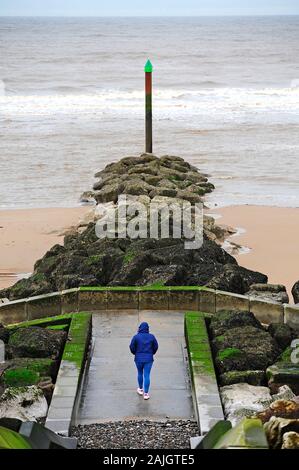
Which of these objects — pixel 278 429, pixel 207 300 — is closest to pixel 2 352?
pixel 207 300

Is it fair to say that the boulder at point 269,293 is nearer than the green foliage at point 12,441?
No

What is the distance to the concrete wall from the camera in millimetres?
13977

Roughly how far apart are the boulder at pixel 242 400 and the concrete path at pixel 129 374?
1.35ft

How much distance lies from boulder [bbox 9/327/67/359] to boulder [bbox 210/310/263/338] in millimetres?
1979

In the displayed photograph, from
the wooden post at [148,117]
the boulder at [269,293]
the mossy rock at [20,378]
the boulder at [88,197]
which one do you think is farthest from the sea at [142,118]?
the mossy rock at [20,378]

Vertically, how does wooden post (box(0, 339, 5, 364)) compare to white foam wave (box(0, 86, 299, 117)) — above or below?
below

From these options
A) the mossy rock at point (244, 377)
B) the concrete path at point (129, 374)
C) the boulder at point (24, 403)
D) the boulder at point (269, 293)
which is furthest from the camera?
the boulder at point (269, 293)

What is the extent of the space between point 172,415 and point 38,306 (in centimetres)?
421

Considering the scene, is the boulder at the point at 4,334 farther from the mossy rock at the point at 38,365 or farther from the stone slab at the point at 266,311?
the stone slab at the point at 266,311

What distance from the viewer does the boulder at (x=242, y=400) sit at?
10.3m

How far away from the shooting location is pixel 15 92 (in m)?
56.9

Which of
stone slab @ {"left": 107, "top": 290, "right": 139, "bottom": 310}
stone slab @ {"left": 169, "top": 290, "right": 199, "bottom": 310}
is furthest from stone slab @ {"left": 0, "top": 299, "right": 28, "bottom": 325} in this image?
stone slab @ {"left": 169, "top": 290, "right": 199, "bottom": 310}

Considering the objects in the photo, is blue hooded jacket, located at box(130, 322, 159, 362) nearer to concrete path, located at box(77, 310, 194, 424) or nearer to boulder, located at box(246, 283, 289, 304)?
concrete path, located at box(77, 310, 194, 424)
